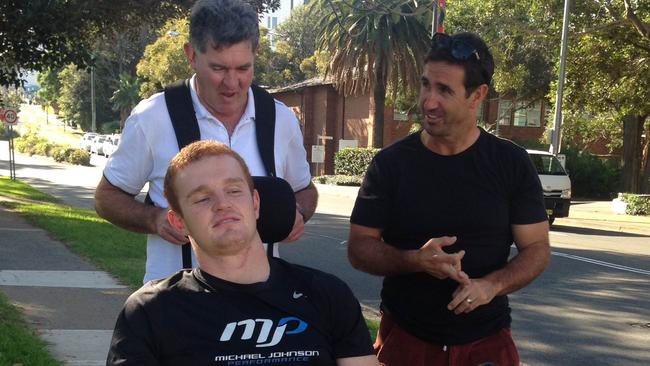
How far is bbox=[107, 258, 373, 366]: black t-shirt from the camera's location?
7.40 feet

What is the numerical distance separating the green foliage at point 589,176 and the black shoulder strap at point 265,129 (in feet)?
107

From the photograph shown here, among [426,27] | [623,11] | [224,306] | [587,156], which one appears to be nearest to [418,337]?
[224,306]

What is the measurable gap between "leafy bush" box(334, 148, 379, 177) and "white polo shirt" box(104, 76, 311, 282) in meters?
32.3

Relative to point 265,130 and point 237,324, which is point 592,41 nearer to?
point 265,130

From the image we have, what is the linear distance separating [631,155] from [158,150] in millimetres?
31621

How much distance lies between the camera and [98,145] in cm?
5456

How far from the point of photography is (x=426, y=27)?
109ft

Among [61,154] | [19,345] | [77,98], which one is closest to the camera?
[19,345]

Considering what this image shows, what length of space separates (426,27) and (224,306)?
3204 cm

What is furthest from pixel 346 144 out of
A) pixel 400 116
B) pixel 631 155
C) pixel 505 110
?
pixel 631 155

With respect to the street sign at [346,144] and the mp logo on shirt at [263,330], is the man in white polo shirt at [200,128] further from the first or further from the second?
the street sign at [346,144]

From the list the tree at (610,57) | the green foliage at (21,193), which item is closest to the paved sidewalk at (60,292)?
the green foliage at (21,193)

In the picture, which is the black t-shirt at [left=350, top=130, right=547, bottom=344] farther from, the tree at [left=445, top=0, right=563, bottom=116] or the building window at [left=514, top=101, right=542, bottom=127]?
the building window at [left=514, top=101, right=542, bottom=127]

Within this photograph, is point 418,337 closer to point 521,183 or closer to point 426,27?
point 521,183
